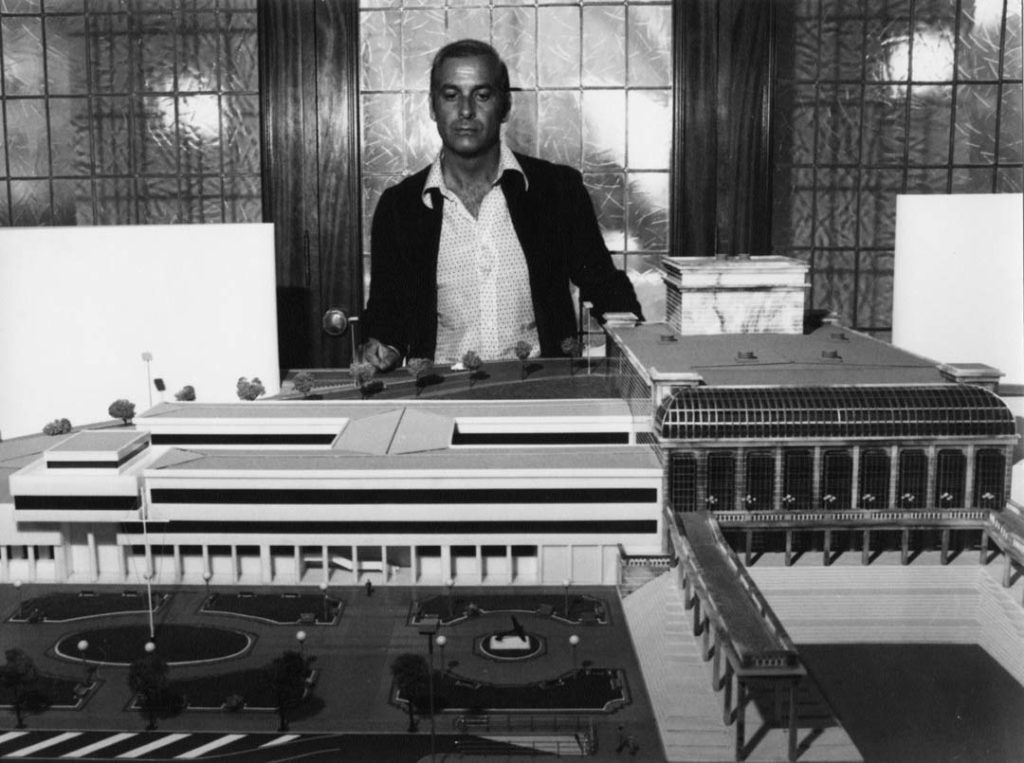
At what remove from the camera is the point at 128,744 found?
48844 mm

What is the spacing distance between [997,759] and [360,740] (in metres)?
23.0

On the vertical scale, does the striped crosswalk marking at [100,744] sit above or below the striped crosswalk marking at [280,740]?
above

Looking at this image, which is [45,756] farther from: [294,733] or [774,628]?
[774,628]

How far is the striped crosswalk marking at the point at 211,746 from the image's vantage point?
4800 centimetres

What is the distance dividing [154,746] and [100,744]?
192 cm

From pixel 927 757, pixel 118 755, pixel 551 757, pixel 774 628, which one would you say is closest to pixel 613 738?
pixel 551 757

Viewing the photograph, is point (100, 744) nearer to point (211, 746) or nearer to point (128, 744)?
point (128, 744)

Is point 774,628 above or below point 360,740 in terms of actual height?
above

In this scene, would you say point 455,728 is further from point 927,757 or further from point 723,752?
point 927,757

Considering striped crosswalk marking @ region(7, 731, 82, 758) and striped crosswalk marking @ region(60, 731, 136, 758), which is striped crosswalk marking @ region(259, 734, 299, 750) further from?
striped crosswalk marking @ region(7, 731, 82, 758)

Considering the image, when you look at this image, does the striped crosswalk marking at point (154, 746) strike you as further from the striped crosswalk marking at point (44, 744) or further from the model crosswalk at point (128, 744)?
the striped crosswalk marking at point (44, 744)

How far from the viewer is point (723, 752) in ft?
157

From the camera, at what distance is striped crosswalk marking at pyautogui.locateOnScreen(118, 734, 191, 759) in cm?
4788

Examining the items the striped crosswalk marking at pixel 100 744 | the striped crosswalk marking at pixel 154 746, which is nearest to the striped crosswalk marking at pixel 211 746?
the striped crosswalk marking at pixel 154 746
